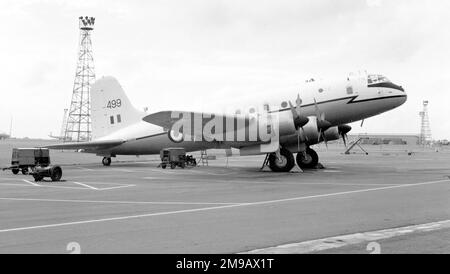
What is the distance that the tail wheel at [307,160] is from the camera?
3300 centimetres

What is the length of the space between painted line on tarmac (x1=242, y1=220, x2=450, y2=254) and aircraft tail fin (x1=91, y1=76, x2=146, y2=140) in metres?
29.4

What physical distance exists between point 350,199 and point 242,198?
3.37 m

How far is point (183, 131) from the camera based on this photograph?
29.8 meters

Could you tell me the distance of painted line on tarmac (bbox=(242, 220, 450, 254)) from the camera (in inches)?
322

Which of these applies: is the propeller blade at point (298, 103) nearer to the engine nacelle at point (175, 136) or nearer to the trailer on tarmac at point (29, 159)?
the engine nacelle at point (175, 136)

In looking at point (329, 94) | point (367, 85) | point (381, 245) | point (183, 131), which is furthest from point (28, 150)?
point (381, 245)

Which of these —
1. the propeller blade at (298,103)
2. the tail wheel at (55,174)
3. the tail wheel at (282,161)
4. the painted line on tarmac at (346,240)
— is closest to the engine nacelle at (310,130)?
the propeller blade at (298,103)

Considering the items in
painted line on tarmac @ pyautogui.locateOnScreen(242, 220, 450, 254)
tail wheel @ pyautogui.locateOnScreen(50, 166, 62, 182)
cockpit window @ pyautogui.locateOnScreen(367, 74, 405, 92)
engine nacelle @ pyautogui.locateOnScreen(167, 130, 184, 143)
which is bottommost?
painted line on tarmac @ pyautogui.locateOnScreen(242, 220, 450, 254)

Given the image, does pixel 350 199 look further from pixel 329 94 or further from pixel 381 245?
pixel 329 94

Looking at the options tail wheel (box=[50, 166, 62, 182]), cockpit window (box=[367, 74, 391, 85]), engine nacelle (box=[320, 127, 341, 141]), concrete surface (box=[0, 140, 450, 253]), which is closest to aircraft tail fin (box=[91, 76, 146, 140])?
engine nacelle (box=[320, 127, 341, 141])

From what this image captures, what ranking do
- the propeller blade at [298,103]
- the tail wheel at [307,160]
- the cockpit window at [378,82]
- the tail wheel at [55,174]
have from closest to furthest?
the tail wheel at [55,174] → the propeller blade at [298,103] → the cockpit window at [378,82] → the tail wheel at [307,160]

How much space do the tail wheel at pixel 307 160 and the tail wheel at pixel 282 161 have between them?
12.0 feet

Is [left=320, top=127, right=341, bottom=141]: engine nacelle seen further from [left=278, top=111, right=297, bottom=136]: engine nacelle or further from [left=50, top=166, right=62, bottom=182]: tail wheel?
[left=50, top=166, right=62, bottom=182]: tail wheel

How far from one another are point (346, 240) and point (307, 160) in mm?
24230
